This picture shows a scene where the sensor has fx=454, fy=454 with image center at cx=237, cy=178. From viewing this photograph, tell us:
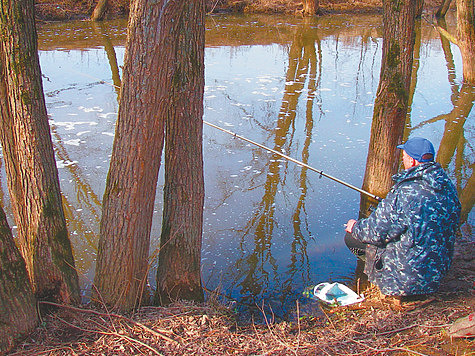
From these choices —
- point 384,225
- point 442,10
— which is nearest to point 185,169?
point 384,225

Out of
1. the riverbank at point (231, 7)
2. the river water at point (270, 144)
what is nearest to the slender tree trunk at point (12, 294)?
the river water at point (270, 144)

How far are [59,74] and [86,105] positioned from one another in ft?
Answer: 8.10

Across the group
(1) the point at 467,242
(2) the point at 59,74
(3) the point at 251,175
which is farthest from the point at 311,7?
(1) the point at 467,242

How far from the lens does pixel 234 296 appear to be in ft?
12.5

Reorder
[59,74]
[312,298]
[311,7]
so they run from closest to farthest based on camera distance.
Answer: [312,298]
[59,74]
[311,7]

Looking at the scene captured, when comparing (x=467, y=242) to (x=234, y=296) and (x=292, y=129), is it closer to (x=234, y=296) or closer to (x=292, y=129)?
(x=234, y=296)

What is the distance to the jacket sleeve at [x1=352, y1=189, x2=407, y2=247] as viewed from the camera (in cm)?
303

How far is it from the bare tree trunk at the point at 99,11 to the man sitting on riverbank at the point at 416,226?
18.7 metres

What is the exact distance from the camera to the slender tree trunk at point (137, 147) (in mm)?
2695

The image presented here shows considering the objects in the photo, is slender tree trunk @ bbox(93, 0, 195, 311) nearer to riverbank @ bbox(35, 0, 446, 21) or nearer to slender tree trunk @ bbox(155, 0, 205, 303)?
slender tree trunk @ bbox(155, 0, 205, 303)

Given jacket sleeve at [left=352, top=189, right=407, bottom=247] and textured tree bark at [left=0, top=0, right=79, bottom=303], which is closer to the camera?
textured tree bark at [left=0, top=0, right=79, bottom=303]

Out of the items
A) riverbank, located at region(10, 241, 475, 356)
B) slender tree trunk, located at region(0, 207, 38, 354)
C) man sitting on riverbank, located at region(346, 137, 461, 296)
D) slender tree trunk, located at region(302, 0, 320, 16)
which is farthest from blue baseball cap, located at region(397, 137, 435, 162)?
slender tree trunk, located at region(302, 0, 320, 16)

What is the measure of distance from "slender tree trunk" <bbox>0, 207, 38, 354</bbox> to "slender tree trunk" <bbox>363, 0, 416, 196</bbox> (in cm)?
353

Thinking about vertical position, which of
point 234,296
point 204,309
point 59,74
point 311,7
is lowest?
point 234,296
